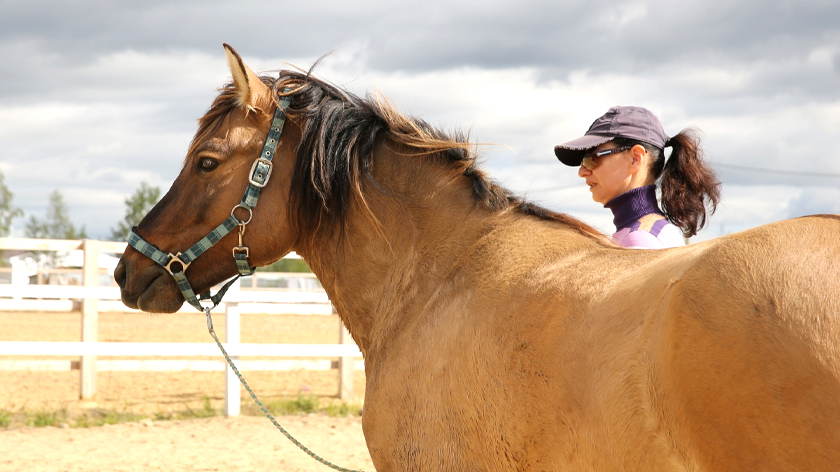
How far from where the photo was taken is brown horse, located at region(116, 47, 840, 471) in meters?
1.64

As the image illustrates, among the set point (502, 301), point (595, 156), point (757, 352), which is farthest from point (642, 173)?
point (757, 352)

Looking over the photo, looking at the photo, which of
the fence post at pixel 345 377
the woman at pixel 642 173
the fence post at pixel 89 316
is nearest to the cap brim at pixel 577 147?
the woman at pixel 642 173

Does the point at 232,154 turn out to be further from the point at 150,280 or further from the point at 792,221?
the point at 792,221

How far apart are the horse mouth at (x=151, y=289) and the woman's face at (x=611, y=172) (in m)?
1.94

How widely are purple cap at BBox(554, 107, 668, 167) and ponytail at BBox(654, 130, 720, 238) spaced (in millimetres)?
92

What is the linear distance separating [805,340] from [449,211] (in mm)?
1588

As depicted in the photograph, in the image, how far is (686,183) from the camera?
316 centimetres

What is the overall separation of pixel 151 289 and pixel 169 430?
4.90m

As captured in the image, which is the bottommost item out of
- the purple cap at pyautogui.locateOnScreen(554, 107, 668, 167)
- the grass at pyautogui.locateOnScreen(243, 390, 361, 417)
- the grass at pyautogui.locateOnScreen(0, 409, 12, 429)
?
the grass at pyautogui.locateOnScreen(243, 390, 361, 417)

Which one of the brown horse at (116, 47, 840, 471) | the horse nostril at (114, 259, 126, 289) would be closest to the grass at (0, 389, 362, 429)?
the horse nostril at (114, 259, 126, 289)

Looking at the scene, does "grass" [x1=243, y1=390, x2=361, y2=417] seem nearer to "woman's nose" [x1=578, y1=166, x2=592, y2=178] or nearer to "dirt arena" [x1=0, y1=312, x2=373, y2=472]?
"dirt arena" [x1=0, y1=312, x2=373, y2=472]

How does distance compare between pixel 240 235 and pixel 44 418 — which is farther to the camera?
pixel 44 418

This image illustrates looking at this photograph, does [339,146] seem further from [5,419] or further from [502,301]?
[5,419]

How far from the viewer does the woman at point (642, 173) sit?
9.95ft
